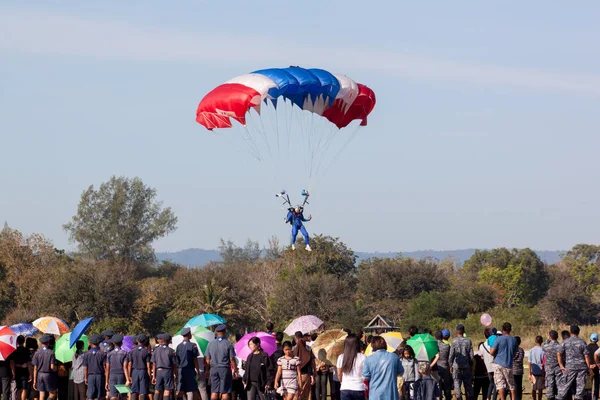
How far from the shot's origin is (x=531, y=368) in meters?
17.4

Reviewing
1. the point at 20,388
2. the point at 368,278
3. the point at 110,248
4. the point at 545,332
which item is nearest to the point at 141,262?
the point at 110,248

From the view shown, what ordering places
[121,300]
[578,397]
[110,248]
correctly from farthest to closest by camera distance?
[110,248]
[121,300]
[578,397]

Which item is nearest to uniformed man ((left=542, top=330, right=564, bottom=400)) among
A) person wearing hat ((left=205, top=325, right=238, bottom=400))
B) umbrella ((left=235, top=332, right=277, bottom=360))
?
umbrella ((left=235, top=332, right=277, bottom=360))

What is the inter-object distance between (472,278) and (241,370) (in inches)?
2941

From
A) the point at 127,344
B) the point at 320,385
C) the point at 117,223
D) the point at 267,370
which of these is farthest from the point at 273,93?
the point at 117,223

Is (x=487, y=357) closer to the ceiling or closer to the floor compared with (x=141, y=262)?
closer to the floor

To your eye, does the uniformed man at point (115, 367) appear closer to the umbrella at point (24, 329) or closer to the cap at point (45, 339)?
the cap at point (45, 339)

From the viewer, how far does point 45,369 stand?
1680 centimetres

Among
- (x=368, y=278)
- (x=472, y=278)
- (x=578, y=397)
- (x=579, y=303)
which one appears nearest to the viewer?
(x=578, y=397)

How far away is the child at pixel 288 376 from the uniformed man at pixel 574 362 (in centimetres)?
431

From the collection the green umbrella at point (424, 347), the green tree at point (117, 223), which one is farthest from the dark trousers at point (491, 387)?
the green tree at point (117, 223)

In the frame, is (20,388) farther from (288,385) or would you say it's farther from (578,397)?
(578,397)

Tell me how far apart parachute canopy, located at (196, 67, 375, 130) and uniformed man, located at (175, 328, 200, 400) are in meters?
11.8

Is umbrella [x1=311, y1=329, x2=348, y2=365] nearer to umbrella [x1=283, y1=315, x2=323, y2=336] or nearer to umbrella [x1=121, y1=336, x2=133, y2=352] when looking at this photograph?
umbrella [x1=283, y1=315, x2=323, y2=336]
